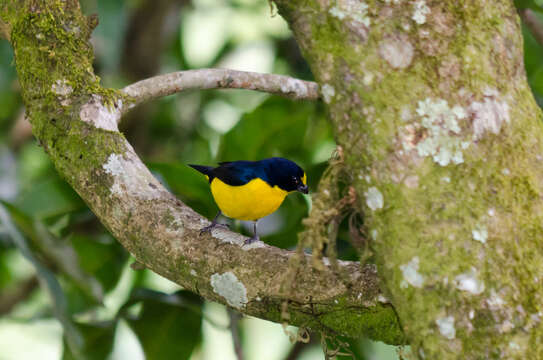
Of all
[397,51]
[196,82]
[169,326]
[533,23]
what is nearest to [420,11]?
[397,51]

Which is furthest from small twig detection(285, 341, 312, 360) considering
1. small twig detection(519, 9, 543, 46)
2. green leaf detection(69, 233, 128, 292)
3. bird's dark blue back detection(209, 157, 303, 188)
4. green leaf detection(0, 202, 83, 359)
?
small twig detection(519, 9, 543, 46)

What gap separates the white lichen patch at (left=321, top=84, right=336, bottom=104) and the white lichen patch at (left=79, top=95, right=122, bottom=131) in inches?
34.5

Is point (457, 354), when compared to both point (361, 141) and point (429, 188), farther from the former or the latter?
point (361, 141)

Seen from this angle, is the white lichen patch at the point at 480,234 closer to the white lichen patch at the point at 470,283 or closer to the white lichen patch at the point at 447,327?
the white lichen patch at the point at 470,283

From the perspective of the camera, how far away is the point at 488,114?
4.69 feet

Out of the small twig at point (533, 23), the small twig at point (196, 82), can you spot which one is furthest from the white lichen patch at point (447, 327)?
the small twig at point (533, 23)

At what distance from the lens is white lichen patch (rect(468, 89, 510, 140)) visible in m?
1.42

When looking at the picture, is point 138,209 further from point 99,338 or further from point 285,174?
point 99,338

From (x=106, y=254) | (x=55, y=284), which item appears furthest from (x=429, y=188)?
(x=106, y=254)

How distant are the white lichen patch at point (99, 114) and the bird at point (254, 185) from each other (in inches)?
27.7

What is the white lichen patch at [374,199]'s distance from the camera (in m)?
1.41

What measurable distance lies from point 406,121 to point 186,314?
1949 mm

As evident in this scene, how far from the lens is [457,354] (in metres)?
1.30

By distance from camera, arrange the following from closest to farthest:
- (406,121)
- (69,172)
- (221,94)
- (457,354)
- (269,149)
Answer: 1. (457,354)
2. (406,121)
3. (69,172)
4. (269,149)
5. (221,94)
